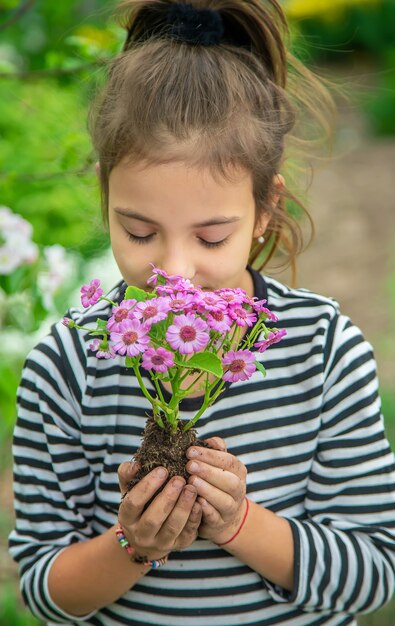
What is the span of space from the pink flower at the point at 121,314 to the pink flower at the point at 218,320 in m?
0.12

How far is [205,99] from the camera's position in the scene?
177 cm

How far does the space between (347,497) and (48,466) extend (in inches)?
24.9

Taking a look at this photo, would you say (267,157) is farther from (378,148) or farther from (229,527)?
(378,148)

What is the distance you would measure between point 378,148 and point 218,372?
7.62 m

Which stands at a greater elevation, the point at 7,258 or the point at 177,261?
the point at 7,258

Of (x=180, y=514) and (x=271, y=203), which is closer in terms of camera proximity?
(x=180, y=514)

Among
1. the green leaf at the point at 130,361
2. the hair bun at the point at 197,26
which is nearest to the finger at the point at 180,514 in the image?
the green leaf at the point at 130,361

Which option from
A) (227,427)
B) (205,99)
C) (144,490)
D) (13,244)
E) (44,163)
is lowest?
(144,490)

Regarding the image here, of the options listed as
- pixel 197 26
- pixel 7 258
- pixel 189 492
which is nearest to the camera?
pixel 189 492

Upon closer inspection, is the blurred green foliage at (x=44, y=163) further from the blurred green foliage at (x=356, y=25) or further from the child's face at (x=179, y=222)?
the blurred green foliage at (x=356, y=25)

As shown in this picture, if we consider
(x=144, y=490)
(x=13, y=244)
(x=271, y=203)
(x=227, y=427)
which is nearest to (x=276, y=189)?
(x=271, y=203)

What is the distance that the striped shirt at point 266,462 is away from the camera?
1909 mm

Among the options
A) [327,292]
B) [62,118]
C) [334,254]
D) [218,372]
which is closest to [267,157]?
[218,372]

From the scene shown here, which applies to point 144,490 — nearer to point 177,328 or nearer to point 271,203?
point 177,328
